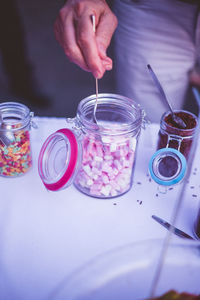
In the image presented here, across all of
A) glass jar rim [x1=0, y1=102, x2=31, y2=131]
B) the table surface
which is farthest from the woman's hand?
the table surface

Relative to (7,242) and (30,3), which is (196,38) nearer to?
(7,242)

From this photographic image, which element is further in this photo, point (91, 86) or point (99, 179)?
point (91, 86)

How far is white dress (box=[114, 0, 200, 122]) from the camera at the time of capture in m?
1.00

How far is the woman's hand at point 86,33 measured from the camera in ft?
2.18

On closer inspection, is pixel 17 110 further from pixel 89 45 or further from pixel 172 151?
pixel 172 151

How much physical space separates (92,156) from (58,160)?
84 millimetres

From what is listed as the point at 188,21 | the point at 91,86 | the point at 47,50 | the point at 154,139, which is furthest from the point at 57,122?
the point at 47,50

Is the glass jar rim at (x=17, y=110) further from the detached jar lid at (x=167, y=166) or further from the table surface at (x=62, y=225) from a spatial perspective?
the detached jar lid at (x=167, y=166)

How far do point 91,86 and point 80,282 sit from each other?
179 centimetres

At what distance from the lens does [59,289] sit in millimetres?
380

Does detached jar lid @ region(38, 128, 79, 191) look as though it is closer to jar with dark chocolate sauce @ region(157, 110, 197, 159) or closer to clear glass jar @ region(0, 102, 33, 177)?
clear glass jar @ region(0, 102, 33, 177)

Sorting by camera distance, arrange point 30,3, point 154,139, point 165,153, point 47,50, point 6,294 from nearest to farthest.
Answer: point 6,294
point 165,153
point 154,139
point 47,50
point 30,3

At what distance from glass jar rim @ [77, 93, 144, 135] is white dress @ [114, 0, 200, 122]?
1.35 ft

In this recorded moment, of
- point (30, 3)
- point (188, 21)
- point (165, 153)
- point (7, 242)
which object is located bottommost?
point (30, 3)
